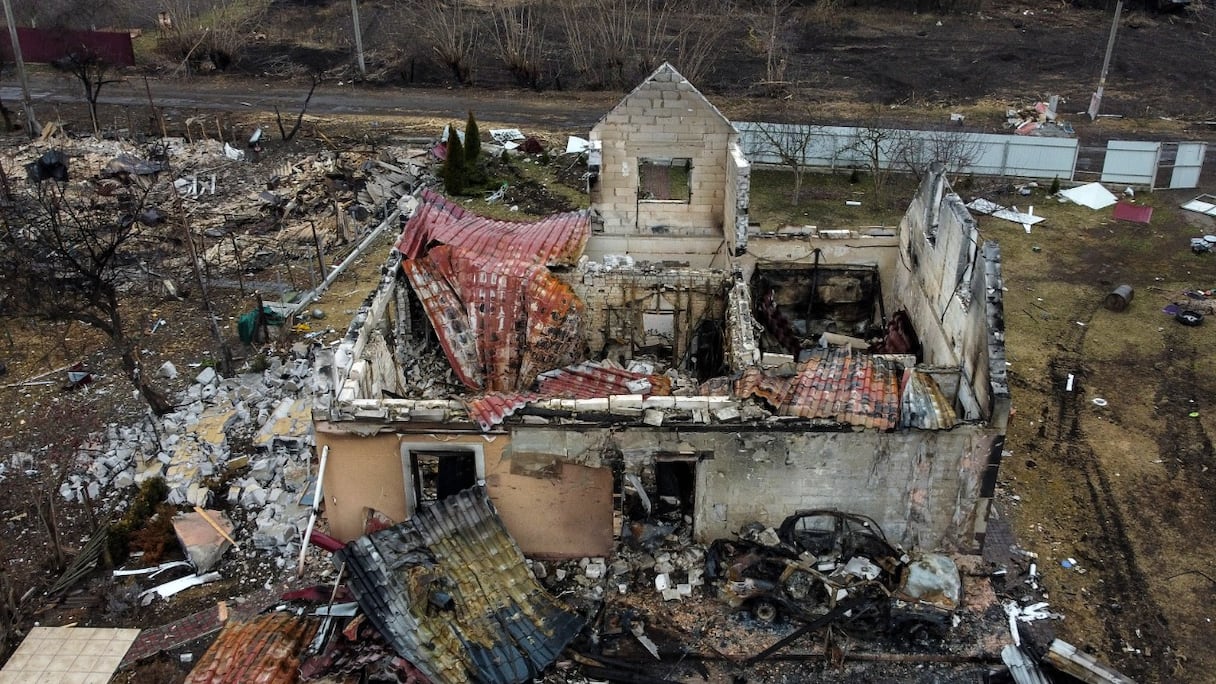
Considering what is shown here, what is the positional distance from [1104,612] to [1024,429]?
5.24 m

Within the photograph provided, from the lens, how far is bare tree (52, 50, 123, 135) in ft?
117

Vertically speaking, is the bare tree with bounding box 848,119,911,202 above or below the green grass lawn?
above

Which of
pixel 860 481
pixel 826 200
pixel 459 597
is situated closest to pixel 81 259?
pixel 459 597

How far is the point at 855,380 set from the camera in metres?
14.6

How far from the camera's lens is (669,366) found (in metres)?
19.3

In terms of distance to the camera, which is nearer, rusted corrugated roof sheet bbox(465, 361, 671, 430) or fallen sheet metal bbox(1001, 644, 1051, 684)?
fallen sheet metal bbox(1001, 644, 1051, 684)

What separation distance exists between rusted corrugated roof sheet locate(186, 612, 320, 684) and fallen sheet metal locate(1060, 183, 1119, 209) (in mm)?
27583

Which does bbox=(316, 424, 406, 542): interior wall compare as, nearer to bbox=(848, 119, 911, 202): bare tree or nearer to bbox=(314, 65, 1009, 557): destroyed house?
bbox=(314, 65, 1009, 557): destroyed house

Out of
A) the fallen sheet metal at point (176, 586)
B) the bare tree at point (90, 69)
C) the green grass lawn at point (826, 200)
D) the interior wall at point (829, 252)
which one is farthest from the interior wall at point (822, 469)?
the bare tree at point (90, 69)

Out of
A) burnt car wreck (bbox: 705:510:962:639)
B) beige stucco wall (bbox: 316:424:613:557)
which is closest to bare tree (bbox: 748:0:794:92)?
burnt car wreck (bbox: 705:510:962:639)

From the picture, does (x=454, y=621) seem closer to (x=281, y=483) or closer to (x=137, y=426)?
(x=281, y=483)

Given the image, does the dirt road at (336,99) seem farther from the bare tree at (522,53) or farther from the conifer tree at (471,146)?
the conifer tree at (471,146)

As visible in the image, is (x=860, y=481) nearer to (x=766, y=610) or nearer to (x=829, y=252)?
(x=766, y=610)

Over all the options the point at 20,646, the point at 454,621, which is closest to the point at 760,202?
the point at 454,621
